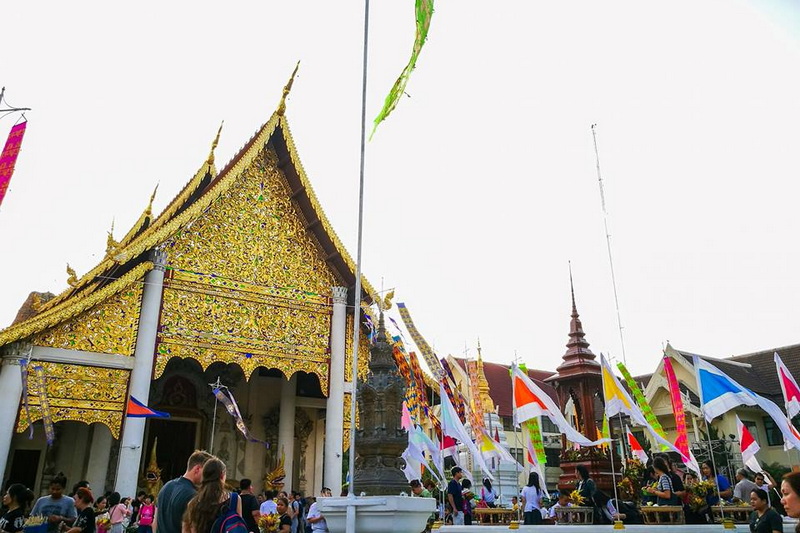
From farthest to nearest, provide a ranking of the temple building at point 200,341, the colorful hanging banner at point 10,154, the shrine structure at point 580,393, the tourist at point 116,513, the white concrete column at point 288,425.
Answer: the white concrete column at point 288,425 → the shrine structure at point 580,393 → the temple building at point 200,341 → the colorful hanging banner at point 10,154 → the tourist at point 116,513

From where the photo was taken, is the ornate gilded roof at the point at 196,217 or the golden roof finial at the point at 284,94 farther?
the golden roof finial at the point at 284,94

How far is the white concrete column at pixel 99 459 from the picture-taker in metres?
13.2

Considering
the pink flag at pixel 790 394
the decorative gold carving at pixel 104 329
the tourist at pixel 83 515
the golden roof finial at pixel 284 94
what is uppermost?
the golden roof finial at pixel 284 94

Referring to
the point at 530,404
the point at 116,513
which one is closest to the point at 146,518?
the point at 116,513

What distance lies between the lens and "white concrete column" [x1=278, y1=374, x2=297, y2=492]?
50.3 feet

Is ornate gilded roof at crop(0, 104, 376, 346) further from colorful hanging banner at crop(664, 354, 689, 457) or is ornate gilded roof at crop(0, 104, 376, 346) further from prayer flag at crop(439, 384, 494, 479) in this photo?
colorful hanging banner at crop(664, 354, 689, 457)

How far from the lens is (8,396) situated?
33.3 ft

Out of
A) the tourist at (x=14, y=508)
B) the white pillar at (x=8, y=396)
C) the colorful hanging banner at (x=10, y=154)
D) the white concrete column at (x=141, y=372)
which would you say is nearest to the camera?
the tourist at (x=14, y=508)

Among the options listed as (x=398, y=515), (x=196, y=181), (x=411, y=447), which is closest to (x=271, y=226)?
(x=196, y=181)

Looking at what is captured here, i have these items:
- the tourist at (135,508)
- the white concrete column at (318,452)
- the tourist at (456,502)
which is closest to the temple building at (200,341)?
the white concrete column at (318,452)

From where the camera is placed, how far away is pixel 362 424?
8039mm

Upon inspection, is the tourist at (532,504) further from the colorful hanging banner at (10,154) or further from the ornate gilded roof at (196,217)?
the colorful hanging banner at (10,154)

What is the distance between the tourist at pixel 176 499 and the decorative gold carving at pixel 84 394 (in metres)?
7.98

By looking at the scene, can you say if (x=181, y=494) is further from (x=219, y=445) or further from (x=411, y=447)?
(x=219, y=445)
